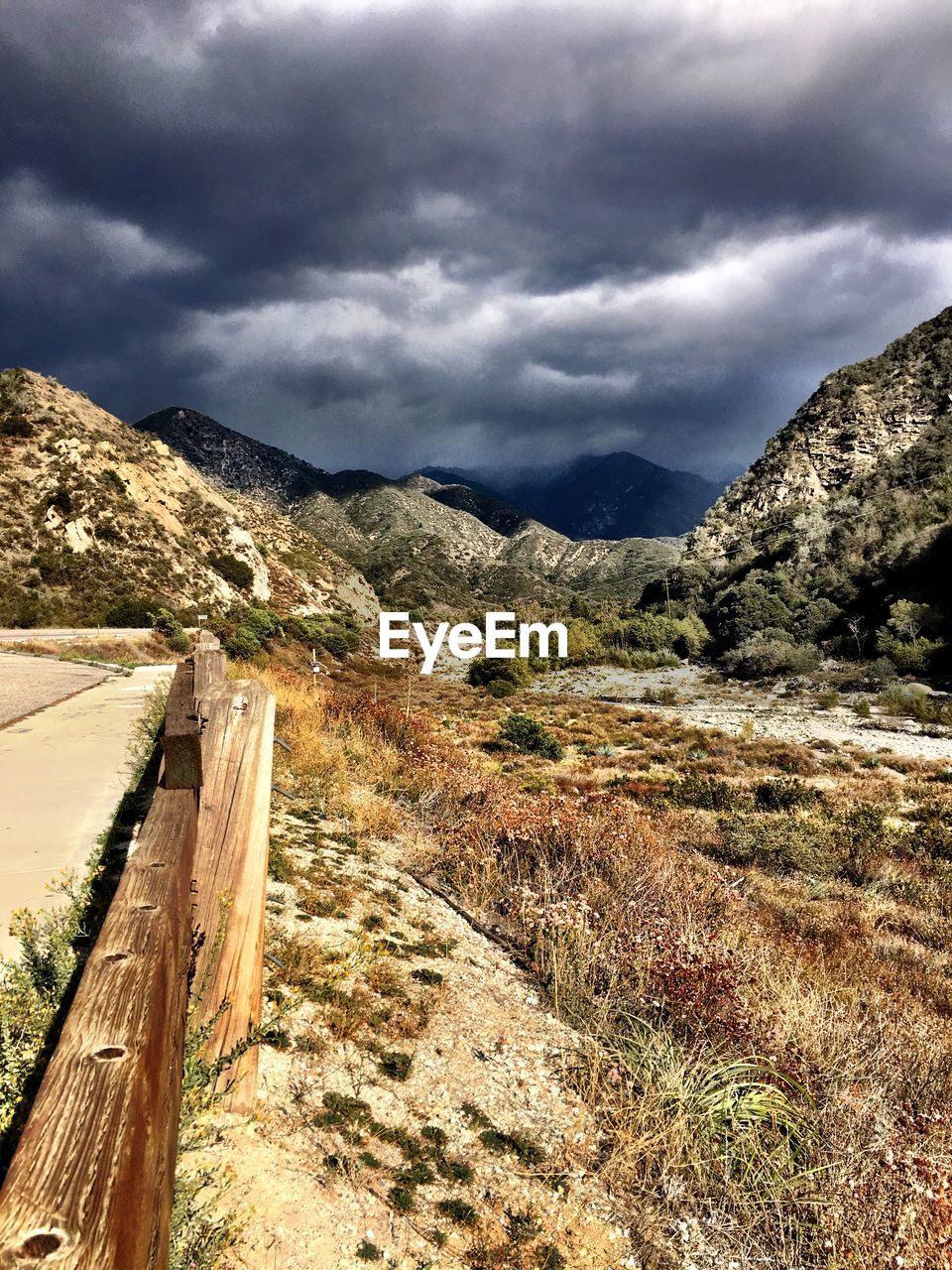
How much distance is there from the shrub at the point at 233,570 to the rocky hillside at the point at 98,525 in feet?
0.25

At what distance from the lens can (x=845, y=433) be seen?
73.8 meters

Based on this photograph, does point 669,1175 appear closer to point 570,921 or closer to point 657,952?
point 657,952

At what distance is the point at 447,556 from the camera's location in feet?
459

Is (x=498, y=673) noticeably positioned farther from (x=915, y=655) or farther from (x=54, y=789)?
(x=54, y=789)

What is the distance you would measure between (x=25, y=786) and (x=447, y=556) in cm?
13586

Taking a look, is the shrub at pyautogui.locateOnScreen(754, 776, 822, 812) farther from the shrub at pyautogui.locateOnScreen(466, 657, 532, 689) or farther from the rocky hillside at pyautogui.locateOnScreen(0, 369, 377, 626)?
the rocky hillside at pyautogui.locateOnScreen(0, 369, 377, 626)

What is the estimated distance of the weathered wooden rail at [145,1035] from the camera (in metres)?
0.77

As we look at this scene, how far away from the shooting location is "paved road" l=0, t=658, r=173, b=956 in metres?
3.65

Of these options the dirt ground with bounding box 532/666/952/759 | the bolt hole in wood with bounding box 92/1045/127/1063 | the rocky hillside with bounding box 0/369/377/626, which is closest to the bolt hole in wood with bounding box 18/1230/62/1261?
the bolt hole in wood with bounding box 92/1045/127/1063

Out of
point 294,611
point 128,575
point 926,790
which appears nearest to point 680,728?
point 926,790

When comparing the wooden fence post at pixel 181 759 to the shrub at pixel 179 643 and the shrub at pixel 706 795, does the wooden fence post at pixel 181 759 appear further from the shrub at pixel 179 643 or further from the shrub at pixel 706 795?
the shrub at pixel 179 643

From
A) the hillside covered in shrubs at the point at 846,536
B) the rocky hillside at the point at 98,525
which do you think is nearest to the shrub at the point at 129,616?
the rocky hillside at the point at 98,525

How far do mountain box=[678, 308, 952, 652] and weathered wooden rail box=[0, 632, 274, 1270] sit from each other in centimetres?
4551

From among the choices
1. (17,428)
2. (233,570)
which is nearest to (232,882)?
(233,570)
